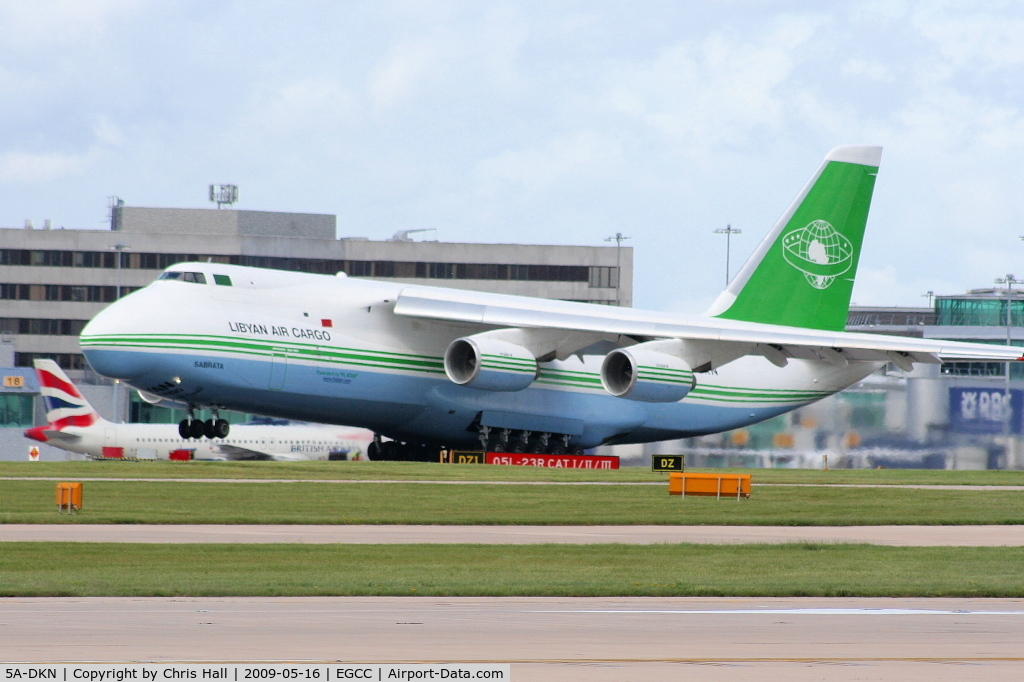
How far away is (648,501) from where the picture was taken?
27.3 m

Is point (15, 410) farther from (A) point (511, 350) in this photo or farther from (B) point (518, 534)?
(B) point (518, 534)

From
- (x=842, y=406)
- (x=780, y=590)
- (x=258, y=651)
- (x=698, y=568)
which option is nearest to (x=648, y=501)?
(x=698, y=568)

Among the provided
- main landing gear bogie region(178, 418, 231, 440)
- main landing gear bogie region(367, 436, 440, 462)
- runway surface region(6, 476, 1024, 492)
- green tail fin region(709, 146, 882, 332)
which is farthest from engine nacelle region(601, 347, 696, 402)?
main landing gear bogie region(178, 418, 231, 440)

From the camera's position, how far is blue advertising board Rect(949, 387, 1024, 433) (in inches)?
1567

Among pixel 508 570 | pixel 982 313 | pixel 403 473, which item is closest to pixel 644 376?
pixel 403 473

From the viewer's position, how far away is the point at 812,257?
43.6 m

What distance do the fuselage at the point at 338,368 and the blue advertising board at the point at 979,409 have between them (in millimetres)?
2708

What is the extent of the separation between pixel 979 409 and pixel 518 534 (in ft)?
72.5

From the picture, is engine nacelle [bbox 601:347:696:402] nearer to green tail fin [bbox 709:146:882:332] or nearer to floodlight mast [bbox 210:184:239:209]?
green tail fin [bbox 709:146:882:332]

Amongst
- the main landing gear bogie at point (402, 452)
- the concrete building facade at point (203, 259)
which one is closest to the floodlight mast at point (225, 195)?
the concrete building facade at point (203, 259)

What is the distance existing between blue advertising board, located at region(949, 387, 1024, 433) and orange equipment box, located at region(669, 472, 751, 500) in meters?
13.0

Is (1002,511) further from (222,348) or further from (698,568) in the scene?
(222,348)

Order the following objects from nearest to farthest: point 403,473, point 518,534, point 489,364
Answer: point 518,534
point 403,473
point 489,364

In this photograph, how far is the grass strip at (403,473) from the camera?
32719mm
